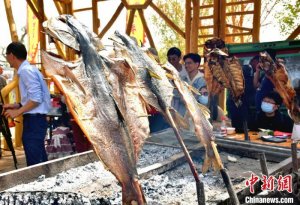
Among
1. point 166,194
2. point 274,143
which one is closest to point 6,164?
point 166,194

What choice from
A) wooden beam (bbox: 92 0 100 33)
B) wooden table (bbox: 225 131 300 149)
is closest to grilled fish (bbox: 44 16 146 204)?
wooden table (bbox: 225 131 300 149)

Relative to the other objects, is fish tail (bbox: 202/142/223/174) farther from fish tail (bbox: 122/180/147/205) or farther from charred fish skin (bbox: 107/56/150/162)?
fish tail (bbox: 122/180/147/205)

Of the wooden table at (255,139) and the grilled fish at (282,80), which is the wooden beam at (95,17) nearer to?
the wooden table at (255,139)

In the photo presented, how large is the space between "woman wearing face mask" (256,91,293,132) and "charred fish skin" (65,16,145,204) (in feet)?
14.1

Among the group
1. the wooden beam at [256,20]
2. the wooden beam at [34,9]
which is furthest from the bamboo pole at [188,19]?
the wooden beam at [34,9]

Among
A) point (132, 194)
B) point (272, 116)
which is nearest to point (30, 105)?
point (132, 194)

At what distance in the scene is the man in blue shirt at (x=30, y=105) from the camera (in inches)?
166

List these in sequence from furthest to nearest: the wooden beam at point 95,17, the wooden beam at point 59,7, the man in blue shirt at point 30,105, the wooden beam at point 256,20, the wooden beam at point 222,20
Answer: the wooden beam at point 95,17 → the wooden beam at point 59,7 → the wooden beam at point 256,20 → the wooden beam at point 222,20 → the man in blue shirt at point 30,105

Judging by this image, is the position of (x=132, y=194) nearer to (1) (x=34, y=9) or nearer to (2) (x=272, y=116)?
(2) (x=272, y=116)

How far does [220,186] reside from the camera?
11.5ft

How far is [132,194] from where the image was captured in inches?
77.7

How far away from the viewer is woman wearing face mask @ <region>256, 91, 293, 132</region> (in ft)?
18.9

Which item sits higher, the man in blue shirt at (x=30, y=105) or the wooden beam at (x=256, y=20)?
the wooden beam at (x=256, y=20)

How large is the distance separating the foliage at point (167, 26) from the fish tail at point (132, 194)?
1655cm
